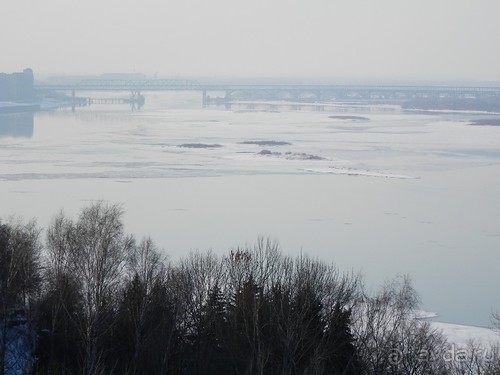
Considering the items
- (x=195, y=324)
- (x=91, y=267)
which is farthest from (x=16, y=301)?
(x=195, y=324)

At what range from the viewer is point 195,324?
4.73m

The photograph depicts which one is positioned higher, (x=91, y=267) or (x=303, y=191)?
(x=91, y=267)

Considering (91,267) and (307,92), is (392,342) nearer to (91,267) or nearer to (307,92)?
(91,267)

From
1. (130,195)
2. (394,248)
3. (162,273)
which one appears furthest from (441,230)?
(162,273)

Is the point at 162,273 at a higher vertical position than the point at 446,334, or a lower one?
higher

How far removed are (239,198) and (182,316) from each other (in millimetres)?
6711

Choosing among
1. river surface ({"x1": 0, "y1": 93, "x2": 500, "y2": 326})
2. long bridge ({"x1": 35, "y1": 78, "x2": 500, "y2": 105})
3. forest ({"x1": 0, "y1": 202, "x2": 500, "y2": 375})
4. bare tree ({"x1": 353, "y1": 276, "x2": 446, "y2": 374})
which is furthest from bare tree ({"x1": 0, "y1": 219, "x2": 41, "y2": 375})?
long bridge ({"x1": 35, "y1": 78, "x2": 500, "y2": 105})

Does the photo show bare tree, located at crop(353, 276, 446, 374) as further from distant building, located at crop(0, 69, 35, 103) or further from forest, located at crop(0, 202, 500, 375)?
distant building, located at crop(0, 69, 35, 103)

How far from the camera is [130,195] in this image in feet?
37.1

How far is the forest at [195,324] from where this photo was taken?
171 inches

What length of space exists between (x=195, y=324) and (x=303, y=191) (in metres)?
7.65

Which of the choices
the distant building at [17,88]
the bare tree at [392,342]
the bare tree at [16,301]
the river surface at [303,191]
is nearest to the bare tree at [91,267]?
the bare tree at [16,301]

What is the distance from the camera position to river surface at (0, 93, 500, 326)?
8.13 meters

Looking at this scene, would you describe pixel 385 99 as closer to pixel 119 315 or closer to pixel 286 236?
pixel 286 236
